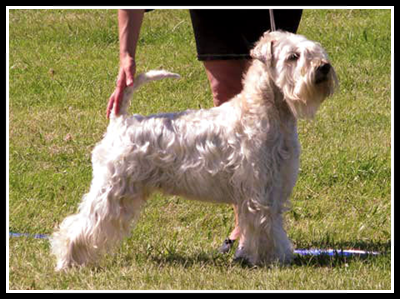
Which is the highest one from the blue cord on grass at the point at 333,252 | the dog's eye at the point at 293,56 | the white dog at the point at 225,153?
the dog's eye at the point at 293,56

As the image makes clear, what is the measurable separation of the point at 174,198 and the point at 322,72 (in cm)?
223

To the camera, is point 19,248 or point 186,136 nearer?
point 186,136

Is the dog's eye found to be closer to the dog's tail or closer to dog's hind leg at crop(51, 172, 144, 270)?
the dog's tail

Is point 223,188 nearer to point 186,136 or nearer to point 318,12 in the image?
point 186,136

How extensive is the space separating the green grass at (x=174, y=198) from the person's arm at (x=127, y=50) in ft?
3.43

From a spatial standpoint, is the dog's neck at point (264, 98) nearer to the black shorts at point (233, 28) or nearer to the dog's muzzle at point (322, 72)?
the dog's muzzle at point (322, 72)

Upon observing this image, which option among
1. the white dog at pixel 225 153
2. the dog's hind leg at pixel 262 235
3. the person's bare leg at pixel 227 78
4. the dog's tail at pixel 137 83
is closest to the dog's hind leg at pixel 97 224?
the white dog at pixel 225 153

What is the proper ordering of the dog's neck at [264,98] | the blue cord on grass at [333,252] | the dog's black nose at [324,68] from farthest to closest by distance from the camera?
1. the blue cord on grass at [333,252]
2. the dog's neck at [264,98]
3. the dog's black nose at [324,68]

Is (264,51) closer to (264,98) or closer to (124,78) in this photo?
(264,98)

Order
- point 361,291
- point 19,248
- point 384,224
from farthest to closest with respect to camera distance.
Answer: point 384,224
point 19,248
point 361,291

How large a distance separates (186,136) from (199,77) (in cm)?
500

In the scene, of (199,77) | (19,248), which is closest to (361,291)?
(19,248)

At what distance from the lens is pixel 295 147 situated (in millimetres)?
5574

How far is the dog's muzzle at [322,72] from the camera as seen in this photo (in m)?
5.30
